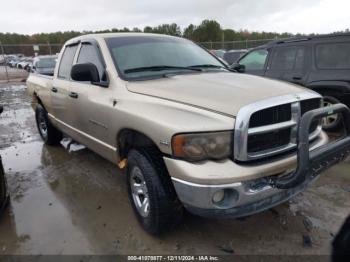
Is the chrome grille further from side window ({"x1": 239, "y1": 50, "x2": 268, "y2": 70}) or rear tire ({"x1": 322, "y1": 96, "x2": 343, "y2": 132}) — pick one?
side window ({"x1": 239, "y1": 50, "x2": 268, "y2": 70})

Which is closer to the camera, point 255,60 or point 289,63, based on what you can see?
point 289,63

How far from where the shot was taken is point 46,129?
19.3 feet

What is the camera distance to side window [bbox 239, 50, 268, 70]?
6.86 meters

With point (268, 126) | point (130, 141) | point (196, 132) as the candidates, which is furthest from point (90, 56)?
point (268, 126)

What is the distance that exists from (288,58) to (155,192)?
4813 millimetres

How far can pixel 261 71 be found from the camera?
6766mm

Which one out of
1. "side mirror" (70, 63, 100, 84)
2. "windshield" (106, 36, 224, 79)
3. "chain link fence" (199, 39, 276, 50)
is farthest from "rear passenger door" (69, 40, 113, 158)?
"chain link fence" (199, 39, 276, 50)

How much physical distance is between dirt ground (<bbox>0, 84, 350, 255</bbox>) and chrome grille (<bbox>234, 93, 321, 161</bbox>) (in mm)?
931

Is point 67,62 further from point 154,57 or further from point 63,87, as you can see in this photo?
point 154,57

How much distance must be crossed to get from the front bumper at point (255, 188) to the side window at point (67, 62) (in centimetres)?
290

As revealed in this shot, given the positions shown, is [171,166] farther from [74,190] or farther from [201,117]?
[74,190]

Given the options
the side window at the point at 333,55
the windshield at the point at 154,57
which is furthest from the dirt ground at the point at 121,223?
the side window at the point at 333,55

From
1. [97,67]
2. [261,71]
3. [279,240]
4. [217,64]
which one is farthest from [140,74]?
[261,71]

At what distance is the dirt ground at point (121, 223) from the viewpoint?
2875mm
